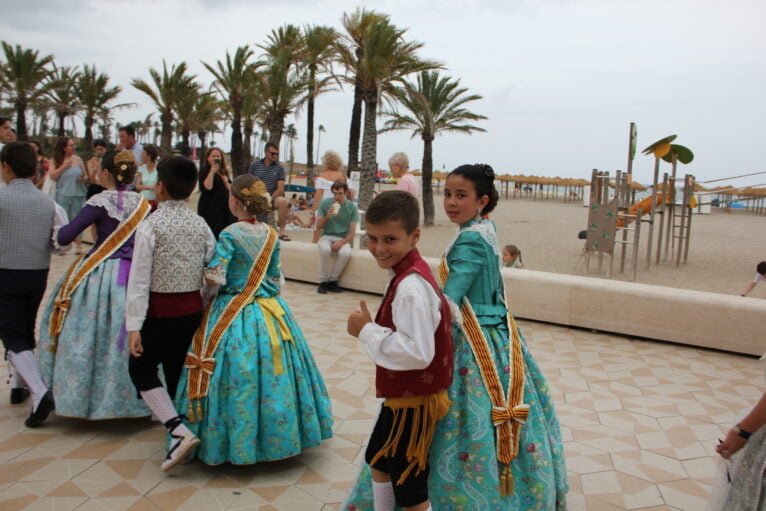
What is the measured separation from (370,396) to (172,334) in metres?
1.82

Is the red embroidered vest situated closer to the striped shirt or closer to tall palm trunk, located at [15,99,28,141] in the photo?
the striped shirt

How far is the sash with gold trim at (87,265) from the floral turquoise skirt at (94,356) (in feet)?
0.12

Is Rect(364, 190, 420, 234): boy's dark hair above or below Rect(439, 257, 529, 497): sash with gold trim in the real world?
above

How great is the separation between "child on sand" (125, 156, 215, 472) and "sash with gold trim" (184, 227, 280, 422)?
10cm

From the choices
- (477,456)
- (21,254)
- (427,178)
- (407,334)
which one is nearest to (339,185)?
(21,254)

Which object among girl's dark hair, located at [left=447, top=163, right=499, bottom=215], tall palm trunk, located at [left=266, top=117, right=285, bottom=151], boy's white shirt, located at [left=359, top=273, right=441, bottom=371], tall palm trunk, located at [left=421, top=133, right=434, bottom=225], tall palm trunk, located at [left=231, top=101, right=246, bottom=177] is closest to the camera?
boy's white shirt, located at [left=359, top=273, right=441, bottom=371]

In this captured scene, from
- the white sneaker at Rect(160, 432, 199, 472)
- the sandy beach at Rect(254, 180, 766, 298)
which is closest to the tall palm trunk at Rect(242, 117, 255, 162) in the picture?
the sandy beach at Rect(254, 180, 766, 298)

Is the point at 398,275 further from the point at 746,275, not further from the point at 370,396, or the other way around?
the point at 746,275

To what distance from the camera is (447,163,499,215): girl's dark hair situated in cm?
268

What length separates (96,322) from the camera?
366 centimetres

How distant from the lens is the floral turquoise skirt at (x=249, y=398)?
10.4ft

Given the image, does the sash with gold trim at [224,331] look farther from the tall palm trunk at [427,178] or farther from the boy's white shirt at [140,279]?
the tall palm trunk at [427,178]

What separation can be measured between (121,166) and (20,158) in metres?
0.60

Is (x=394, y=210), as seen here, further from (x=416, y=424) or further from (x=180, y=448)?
(x=180, y=448)
